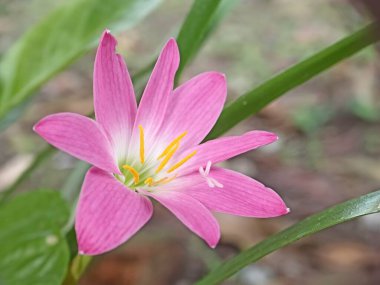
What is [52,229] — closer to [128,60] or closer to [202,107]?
[202,107]

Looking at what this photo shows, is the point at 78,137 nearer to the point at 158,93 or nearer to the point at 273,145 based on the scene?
the point at 158,93

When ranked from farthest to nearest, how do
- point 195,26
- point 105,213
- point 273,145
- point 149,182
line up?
1. point 273,145
2. point 195,26
3. point 149,182
4. point 105,213

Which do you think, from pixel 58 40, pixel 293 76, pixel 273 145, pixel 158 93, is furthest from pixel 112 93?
pixel 273 145

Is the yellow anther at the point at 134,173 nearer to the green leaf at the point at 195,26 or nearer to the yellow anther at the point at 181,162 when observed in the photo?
the yellow anther at the point at 181,162

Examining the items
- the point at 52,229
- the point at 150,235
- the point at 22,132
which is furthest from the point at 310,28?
the point at 52,229

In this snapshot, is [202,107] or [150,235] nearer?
[202,107]

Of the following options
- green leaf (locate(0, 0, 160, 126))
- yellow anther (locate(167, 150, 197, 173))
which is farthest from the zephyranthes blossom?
green leaf (locate(0, 0, 160, 126))
